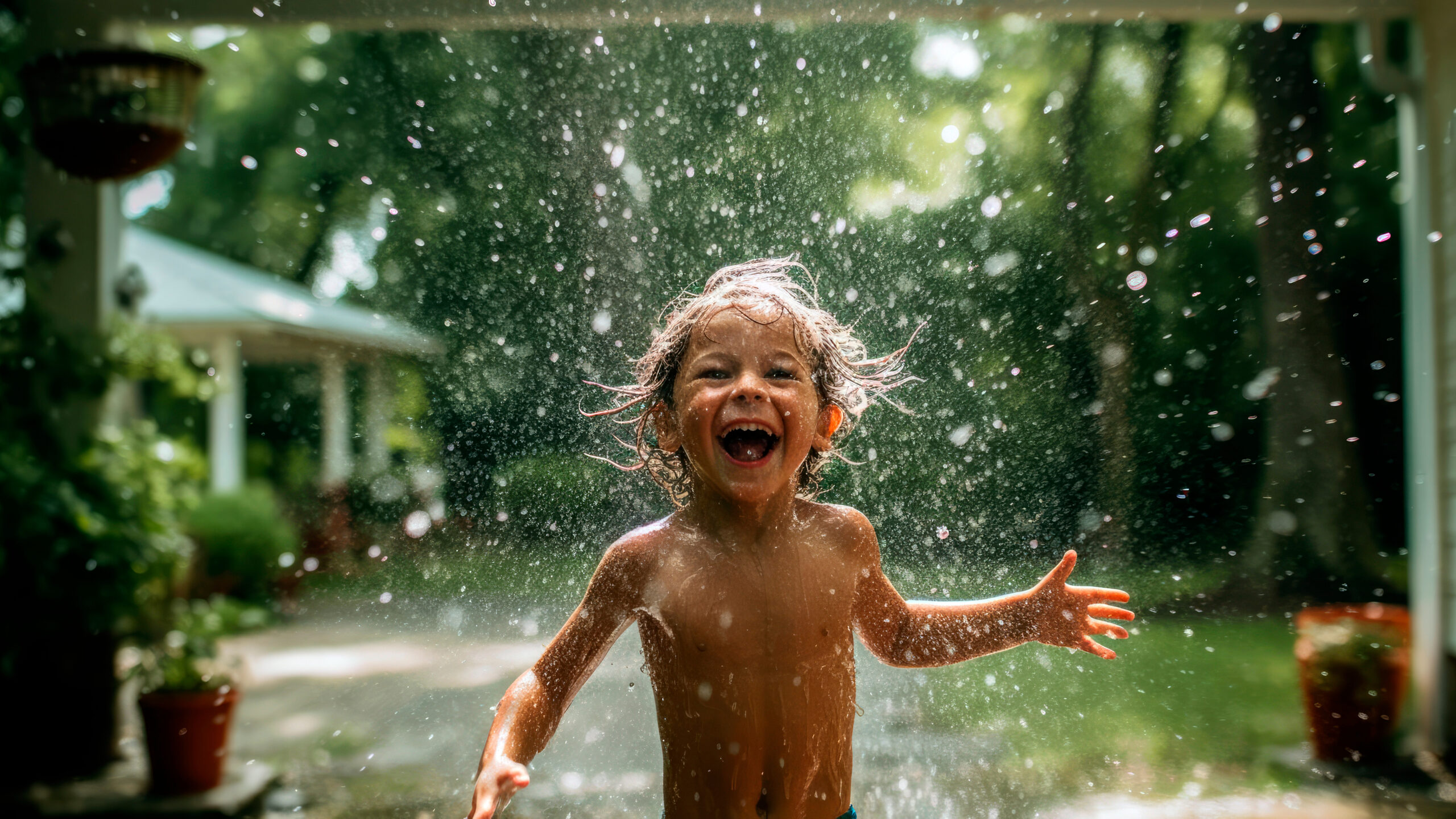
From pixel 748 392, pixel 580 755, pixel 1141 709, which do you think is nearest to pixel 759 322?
pixel 748 392

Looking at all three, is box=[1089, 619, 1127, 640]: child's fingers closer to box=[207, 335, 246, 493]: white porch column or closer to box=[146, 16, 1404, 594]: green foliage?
box=[146, 16, 1404, 594]: green foliage

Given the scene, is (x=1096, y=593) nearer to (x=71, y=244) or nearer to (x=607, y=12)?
(x=607, y=12)

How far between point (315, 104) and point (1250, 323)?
18.0 feet

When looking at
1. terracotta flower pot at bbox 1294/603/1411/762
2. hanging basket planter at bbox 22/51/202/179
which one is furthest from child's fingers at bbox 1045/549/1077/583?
hanging basket planter at bbox 22/51/202/179

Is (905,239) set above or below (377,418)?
above

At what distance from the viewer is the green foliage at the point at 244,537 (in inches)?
152

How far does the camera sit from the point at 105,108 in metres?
2.45

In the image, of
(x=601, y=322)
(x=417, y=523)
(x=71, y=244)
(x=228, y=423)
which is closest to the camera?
(x=601, y=322)

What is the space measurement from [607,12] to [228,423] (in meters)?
3.96

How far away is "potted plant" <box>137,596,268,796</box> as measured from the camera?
2.59m

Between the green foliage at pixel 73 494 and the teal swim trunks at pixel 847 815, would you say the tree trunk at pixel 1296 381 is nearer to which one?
the teal swim trunks at pixel 847 815

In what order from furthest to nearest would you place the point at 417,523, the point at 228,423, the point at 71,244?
the point at 228,423
the point at 71,244
the point at 417,523

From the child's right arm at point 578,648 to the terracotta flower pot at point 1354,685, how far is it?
2.73m

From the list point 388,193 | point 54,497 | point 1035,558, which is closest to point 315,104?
point 388,193
